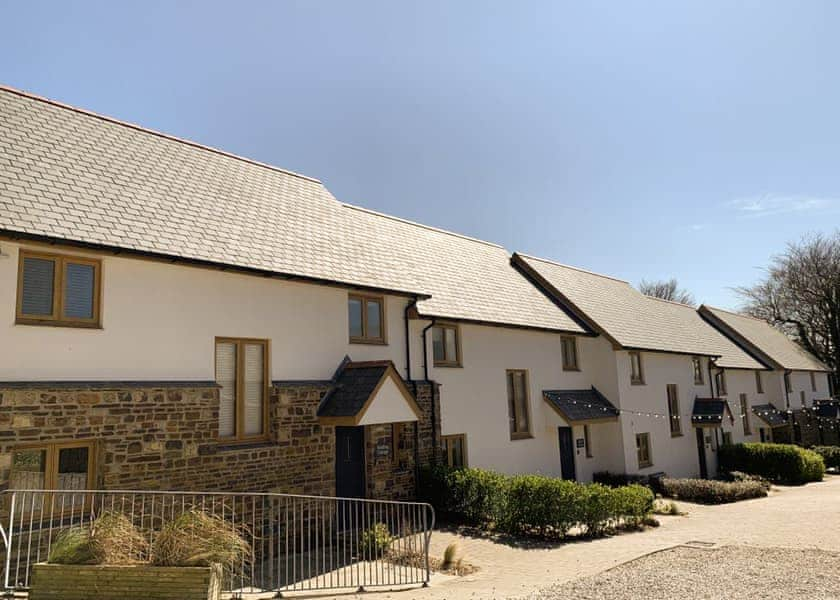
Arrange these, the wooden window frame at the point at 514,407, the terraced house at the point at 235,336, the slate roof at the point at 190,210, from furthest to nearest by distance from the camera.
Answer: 1. the wooden window frame at the point at 514,407
2. the slate roof at the point at 190,210
3. the terraced house at the point at 235,336

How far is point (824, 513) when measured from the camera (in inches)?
659

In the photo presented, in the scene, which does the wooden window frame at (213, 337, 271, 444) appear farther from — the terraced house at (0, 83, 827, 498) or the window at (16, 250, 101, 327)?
the window at (16, 250, 101, 327)

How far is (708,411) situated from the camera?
94.9ft

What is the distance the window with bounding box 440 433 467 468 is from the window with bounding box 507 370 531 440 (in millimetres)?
2529

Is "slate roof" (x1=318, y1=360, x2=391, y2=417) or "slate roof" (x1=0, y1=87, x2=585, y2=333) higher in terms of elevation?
"slate roof" (x1=0, y1=87, x2=585, y2=333)

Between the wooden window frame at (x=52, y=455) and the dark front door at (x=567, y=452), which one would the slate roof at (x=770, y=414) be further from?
the wooden window frame at (x=52, y=455)

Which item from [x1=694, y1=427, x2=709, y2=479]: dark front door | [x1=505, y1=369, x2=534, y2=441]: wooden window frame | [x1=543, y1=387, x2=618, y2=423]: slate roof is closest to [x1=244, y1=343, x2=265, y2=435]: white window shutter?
[x1=505, y1=369, x2=534, y2=441]: wooden window frame

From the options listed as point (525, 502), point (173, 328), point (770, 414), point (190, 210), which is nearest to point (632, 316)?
point (770, 414)

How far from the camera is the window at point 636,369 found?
25.4m

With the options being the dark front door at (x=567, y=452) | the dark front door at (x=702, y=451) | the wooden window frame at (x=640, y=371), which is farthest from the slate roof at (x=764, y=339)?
the dark front door at (x=567, y=452)

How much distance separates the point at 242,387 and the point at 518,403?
10.5 m

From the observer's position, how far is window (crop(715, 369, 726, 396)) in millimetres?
32562

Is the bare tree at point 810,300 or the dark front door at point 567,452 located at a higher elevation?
the bare tree at point 810,300

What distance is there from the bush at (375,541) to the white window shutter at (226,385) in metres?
3.18
